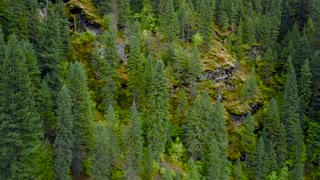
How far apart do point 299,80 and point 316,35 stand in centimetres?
1627

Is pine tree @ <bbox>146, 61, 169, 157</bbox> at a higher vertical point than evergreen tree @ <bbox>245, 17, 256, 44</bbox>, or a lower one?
lower

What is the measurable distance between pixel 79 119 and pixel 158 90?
14.8m

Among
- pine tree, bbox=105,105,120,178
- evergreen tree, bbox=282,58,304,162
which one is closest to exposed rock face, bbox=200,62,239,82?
evergreen tree, bbox=282,58,304,162

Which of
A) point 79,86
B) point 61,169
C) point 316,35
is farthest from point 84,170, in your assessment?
point 316,35

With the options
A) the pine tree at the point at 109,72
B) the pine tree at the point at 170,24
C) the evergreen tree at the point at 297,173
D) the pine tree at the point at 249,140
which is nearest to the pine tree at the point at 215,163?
the pine tree at the point at 249,140

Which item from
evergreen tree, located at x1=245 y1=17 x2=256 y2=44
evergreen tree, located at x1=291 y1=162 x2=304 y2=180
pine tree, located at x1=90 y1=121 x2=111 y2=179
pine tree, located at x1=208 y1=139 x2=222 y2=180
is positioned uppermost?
evergreen tree, located at x1=245 y1=17 x2=256 y2=44

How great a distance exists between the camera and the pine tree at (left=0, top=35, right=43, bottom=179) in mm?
46031

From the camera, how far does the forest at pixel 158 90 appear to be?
52.8m

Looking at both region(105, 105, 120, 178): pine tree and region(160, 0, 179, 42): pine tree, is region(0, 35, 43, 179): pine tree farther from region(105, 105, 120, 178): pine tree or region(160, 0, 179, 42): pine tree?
region(160, 0, 179, 42): pine tree

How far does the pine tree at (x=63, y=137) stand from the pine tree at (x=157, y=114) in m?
14.6

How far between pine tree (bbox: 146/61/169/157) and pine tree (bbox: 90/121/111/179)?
999cm

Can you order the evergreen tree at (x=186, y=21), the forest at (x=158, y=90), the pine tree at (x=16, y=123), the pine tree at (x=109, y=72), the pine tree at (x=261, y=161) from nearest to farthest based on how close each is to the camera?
the pine tree at (x=16, y=123)
the forest at (x=158, y=90)
the pine tree at (x=109, y=72)
the pine tree at (x=261, y=161)
the evergreen tree at (x=186, y=21)

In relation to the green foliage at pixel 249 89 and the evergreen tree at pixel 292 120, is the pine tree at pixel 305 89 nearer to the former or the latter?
the evergreen tree at pixel 292 120

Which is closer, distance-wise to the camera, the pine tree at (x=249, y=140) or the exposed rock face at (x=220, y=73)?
the pine tree at (x=249, y=140)
